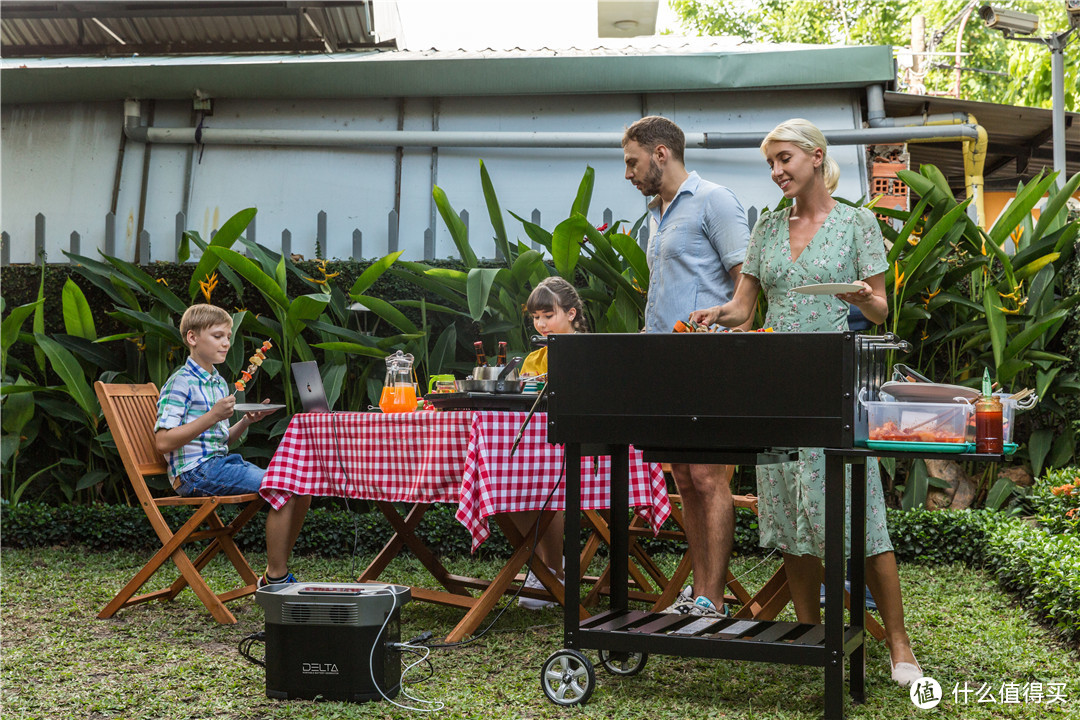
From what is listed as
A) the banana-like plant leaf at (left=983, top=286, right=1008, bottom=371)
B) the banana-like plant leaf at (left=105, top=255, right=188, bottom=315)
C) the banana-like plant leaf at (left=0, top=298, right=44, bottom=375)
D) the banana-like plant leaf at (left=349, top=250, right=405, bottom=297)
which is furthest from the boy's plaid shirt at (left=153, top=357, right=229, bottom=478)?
the banana-like plant leaf at (left=983, top=286, right=1008, bottom=371)

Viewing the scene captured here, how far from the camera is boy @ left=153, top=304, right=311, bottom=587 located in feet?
12.3

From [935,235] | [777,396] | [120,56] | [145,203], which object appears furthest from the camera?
[120,56]

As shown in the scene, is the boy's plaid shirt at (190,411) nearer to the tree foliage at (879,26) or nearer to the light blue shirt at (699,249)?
the light blue shirt at (699,249)

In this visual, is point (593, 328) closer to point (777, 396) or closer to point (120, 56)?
point (777, 396)

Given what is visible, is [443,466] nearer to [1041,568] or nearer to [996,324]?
[1041,568]

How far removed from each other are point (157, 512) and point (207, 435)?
37 centimetres

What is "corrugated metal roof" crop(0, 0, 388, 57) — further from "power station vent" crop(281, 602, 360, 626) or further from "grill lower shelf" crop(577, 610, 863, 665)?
"grill lower shelf" crop(577, 610, 863, 665)

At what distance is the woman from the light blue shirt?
37 centimetres

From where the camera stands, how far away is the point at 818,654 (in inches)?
95.8

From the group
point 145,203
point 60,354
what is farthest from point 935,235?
point 145,203

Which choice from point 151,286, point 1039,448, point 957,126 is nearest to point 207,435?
point 151,286

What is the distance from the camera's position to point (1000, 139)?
9125 mm

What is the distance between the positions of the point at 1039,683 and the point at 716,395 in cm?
134

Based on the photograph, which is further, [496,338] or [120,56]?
[120,56]
